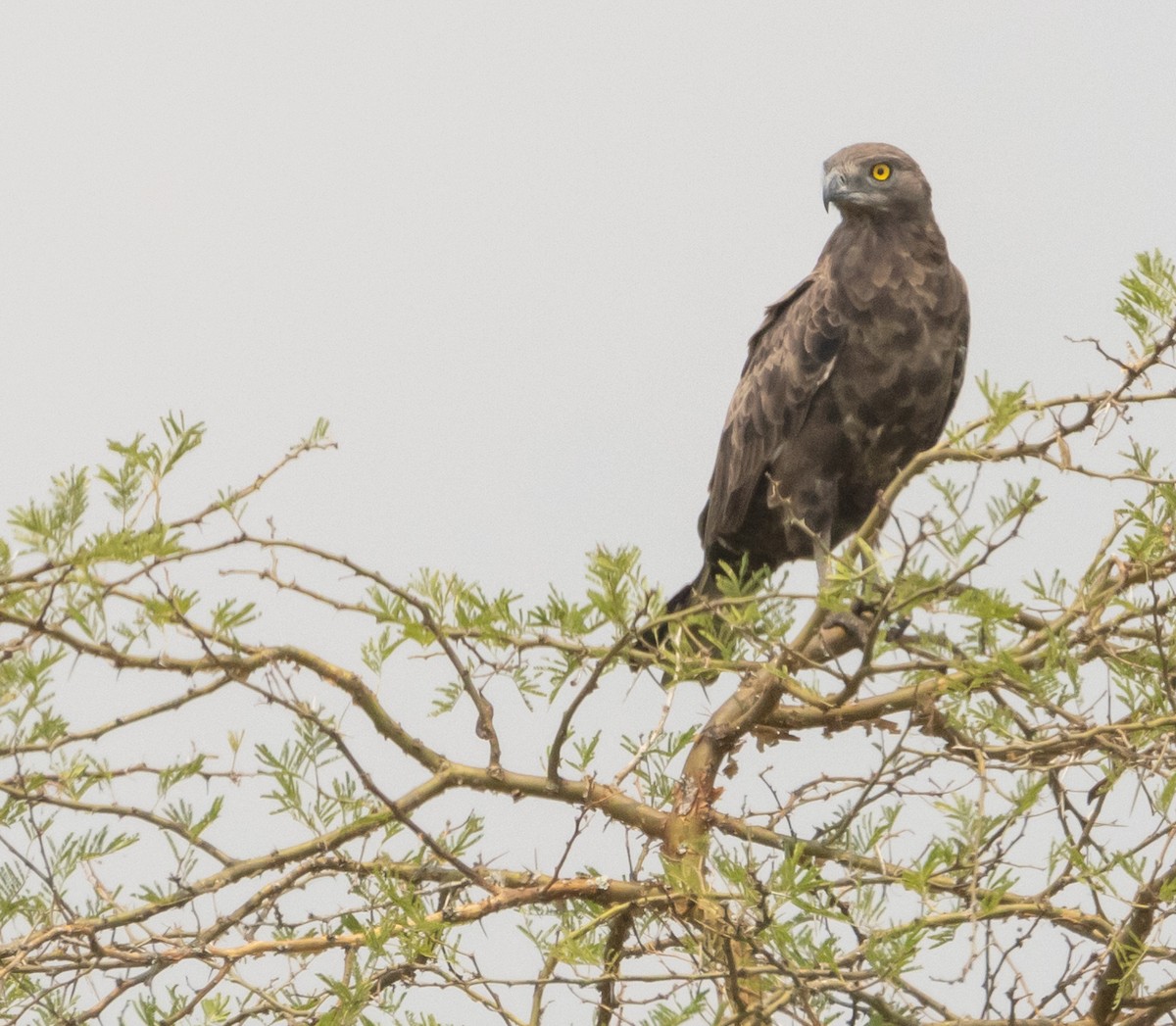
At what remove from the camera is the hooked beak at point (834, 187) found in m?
6.38

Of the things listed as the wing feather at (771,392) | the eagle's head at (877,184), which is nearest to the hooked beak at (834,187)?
the eagle's head at (877,184)

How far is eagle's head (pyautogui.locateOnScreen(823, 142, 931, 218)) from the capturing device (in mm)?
6320

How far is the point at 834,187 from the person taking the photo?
6.41 meters

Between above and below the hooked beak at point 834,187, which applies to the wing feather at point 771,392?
below

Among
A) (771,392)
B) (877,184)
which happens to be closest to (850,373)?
(771,392)

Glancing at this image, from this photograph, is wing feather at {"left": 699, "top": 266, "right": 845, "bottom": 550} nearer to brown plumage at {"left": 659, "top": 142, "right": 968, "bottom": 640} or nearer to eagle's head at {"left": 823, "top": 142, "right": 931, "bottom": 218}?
brown plumage at {"left": 659, "top": 142, "right": 968, "bottom": 640}

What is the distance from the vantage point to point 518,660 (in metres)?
3.59

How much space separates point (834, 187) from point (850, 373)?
888 millimetres

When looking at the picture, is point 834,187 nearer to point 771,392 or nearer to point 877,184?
point 877,184

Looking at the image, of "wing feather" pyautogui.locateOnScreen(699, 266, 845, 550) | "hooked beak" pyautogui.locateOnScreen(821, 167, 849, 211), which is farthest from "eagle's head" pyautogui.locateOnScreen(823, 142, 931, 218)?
"wing feather" pyautogui.locateOnScreen(699, 266, 845, 550)

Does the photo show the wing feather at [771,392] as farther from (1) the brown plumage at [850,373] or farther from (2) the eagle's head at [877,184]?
(2) the eagle's head at [877,184]

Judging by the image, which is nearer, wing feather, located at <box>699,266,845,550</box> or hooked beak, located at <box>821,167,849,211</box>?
wing feather, located at <box>699,266,845,550</box>

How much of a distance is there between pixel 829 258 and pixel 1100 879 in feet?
11.2

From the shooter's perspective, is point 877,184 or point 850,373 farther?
point 877,184
